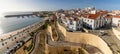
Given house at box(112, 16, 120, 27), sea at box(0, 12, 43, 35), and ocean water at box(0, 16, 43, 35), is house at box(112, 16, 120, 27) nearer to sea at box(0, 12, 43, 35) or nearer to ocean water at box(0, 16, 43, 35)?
sea at box(0, 12, 43, 35)

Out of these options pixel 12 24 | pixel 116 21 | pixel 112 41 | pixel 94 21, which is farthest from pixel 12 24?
pixel 112 41

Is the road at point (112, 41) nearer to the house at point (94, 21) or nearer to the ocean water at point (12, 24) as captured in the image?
the house at point (94, 21)

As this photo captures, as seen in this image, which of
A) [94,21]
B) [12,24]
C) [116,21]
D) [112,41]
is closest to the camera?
[112,41]

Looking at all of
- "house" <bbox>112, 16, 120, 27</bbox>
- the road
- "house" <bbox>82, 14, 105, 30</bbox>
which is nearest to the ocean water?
"house" <bbox>82, 14, 105, 30</bbox>

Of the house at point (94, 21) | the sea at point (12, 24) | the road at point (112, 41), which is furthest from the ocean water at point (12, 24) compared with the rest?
the road at point (112, 41)

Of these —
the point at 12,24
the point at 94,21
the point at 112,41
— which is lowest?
the point at 12,24

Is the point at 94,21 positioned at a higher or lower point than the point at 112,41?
higher

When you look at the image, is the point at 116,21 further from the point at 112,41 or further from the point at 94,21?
the point at 112,41

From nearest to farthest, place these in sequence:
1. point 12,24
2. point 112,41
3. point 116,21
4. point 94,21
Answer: point 112,41, point 94,21, point 116,21, point 12,24

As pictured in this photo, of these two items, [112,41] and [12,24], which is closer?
[112,41]

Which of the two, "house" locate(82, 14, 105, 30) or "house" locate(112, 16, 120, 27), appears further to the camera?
"house" locate(112, 16, 120, 27)

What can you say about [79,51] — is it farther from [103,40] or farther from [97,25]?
[97,25]
